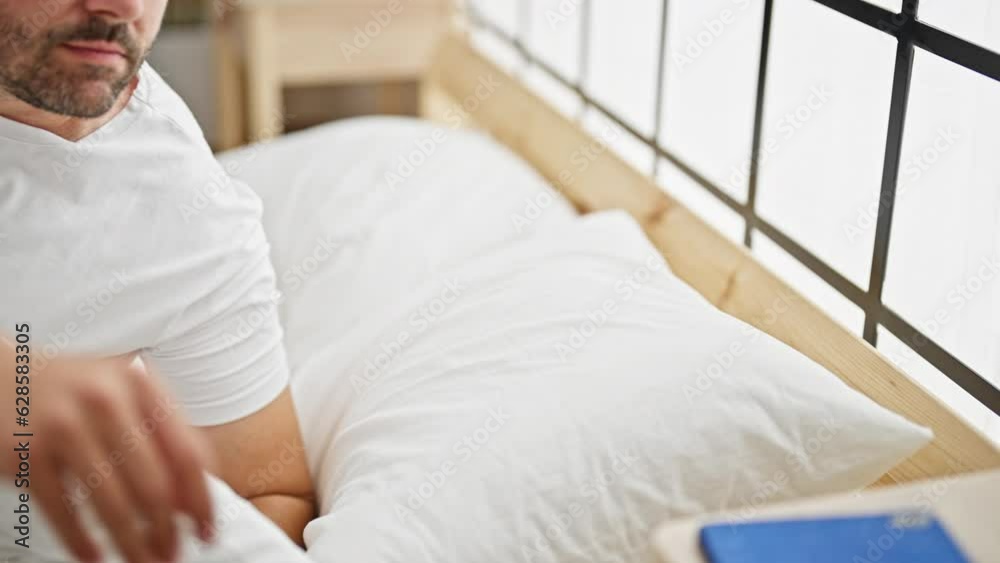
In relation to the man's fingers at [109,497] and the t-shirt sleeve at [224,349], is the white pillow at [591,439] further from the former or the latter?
the man's fingers at [109,497]

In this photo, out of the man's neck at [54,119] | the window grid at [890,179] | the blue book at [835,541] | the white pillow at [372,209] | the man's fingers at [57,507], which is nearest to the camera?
the man's fingers at [57,507]

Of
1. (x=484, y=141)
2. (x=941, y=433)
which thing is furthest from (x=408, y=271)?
(x=941, y=433)

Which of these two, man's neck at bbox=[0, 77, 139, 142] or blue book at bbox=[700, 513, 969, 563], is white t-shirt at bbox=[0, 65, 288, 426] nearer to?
man's neck at bbox=[0, 77, 139, 142]

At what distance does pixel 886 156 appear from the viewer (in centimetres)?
105

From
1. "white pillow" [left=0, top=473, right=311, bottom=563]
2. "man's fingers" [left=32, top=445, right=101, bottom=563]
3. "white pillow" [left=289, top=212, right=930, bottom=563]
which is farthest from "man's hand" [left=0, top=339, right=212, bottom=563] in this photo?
"white pillow" [left=289, top=212, right=930, bottom=563]

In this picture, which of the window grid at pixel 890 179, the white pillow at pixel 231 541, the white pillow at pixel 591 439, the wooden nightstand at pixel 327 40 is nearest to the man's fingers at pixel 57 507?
the white pillow at pixel 231 541

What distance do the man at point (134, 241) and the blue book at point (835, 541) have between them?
0.40m

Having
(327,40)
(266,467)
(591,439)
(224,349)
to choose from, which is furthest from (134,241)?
(327,40)

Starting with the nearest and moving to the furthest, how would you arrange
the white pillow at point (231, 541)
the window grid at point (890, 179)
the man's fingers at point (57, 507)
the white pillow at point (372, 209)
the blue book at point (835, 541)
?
the man's fingers at point (57, 507)
the blue book at point (835, 541)
the white pillow at point (231, 541)
the window grid at point (890, 179)
the white pillow at point (372, 209)

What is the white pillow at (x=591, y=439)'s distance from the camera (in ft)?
3.07

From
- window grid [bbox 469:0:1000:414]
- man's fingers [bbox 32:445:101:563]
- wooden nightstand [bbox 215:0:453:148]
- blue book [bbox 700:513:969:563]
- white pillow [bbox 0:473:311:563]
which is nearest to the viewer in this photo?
man's fingers [bbox 32:445:101:563]

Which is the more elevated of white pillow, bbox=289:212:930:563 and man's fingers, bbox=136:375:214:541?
man's fingers, bbox=136:375:214:541

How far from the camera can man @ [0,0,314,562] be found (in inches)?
39.9

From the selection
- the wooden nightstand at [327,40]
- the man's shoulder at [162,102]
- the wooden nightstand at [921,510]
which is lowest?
the wooden nightstand at [327,40]
